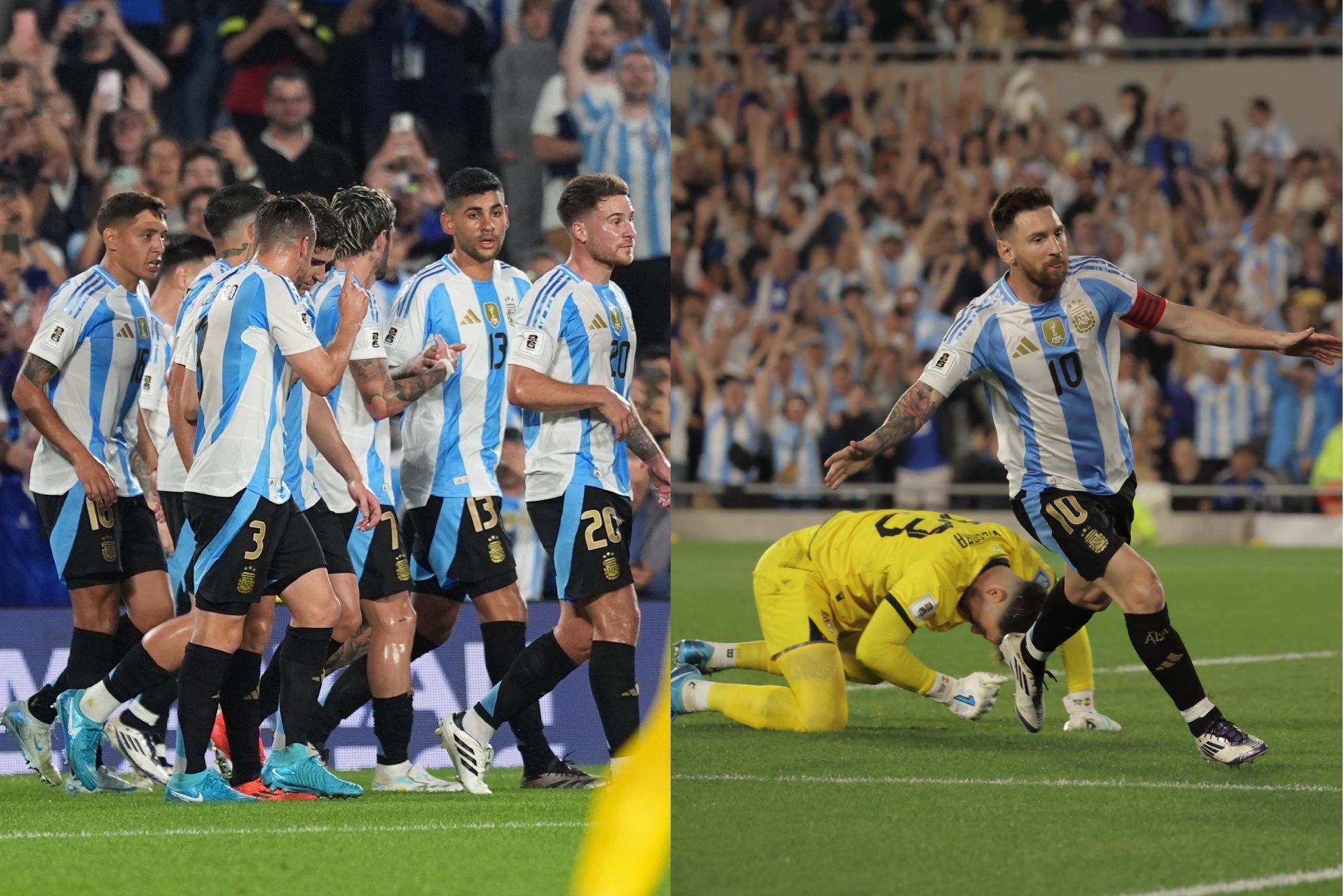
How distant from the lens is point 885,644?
6930 mm

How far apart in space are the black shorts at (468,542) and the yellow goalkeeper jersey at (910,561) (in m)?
1.40

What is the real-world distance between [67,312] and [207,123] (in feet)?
4.31

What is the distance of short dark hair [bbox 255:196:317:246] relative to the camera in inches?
240

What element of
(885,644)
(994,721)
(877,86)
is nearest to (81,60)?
(885,644)

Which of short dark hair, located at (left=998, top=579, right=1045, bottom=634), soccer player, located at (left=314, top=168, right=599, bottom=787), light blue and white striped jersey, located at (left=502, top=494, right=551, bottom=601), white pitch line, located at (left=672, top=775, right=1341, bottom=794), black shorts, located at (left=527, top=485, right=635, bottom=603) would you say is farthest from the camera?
light blue and white striped jersey, located at (left=502, top=494, right=551, bottom=601)

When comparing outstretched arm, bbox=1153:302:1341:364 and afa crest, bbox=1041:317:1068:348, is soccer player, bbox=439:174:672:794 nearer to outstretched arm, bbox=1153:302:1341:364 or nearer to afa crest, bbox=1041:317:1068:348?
afa crest, bbox=1041:317:1068:348

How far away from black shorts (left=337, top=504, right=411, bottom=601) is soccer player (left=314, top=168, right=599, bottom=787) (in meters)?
0.11

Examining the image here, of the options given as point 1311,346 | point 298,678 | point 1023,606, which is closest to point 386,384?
point 298,678

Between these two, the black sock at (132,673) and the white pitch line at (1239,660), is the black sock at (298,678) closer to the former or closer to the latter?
the black sock at (132,673)

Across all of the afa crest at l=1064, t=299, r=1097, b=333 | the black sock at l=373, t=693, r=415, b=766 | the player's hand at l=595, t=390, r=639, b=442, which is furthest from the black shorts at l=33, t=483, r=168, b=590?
the afa crest at l=1064, t=299, r=1097, b=333

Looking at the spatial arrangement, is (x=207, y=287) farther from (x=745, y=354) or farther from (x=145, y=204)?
(x=745, y=354)

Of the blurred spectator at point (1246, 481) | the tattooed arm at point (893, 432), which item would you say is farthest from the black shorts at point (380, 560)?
the blurred spectator at point (1246, 481)

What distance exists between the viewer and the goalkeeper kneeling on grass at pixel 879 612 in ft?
22.9

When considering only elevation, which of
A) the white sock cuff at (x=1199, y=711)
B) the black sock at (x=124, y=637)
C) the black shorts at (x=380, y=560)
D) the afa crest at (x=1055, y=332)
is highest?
the afa crest at (x=1055, y=332)
